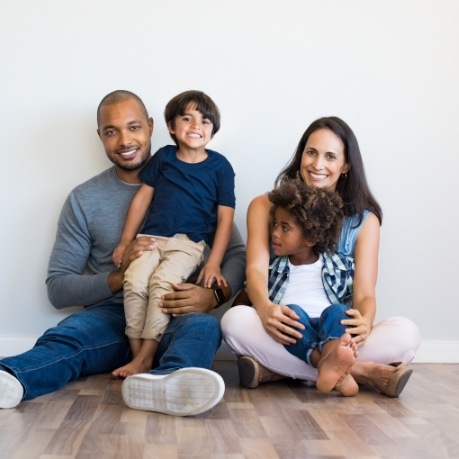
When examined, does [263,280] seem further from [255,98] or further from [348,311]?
[255,98]

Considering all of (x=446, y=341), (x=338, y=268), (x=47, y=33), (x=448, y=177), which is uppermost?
(x=47, y=33)

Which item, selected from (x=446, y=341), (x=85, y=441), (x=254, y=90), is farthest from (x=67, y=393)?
(x=446, y=341)

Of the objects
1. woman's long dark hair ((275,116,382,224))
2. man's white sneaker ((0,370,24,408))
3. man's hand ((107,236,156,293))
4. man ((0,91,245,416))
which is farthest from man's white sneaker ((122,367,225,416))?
woman's long dark hair ((275,116,382,224))

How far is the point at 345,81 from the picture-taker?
2861mm

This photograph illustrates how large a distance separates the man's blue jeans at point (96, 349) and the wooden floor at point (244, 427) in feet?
0.20

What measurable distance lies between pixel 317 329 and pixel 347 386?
0.18 metres

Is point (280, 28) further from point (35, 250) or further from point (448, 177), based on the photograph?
point (35, 250)

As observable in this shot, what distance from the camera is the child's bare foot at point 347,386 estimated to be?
2.19m

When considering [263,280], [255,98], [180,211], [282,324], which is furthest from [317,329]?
[255,98]

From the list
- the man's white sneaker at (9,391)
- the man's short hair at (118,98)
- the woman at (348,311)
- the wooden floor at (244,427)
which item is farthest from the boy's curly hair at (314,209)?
the man's white sneaker at (9,391)

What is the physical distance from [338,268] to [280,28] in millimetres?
966

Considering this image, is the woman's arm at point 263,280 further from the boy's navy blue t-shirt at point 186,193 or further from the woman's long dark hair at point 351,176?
the woman's long dark hair at point 351,176

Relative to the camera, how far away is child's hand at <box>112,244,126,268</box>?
2.60m

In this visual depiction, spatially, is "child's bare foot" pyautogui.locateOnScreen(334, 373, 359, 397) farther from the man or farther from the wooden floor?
the man
